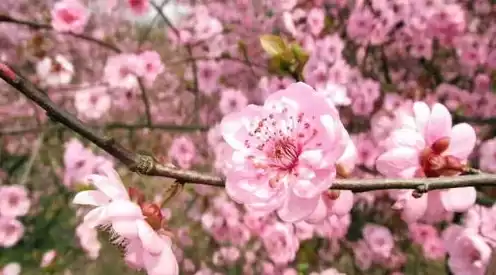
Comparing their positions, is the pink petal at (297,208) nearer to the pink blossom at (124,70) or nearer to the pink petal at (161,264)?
the pink petal at (161,264)

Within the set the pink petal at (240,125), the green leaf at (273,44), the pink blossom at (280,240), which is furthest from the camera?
the pink blossom at (280,240)

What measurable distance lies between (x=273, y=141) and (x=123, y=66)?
1.68m

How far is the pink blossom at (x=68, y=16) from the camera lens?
7.41ft

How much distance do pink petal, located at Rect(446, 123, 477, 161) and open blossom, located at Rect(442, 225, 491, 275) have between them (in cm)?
15

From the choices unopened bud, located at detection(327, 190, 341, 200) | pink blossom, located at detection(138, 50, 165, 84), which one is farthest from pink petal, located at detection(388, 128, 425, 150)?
pink blossom, located at detection(138, 50, 165, 84)

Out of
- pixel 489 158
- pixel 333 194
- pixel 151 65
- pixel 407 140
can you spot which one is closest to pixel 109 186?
pixel 333 194

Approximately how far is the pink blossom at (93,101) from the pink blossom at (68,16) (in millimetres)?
470

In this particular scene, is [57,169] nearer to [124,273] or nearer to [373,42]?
[124,273]

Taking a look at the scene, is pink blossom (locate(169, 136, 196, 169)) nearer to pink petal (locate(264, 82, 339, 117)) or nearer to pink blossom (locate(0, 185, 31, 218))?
pink blossom (locate(0, 185, 31, 218))

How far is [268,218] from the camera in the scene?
1991 mm

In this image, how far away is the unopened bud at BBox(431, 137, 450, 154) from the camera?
0.83m

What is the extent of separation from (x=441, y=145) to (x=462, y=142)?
0.04 m

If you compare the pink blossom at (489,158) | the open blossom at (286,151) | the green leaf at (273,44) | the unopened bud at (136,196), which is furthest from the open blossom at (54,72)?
the open blossom at (286,151)

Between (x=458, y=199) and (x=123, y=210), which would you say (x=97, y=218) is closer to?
(x=123, y=210)
